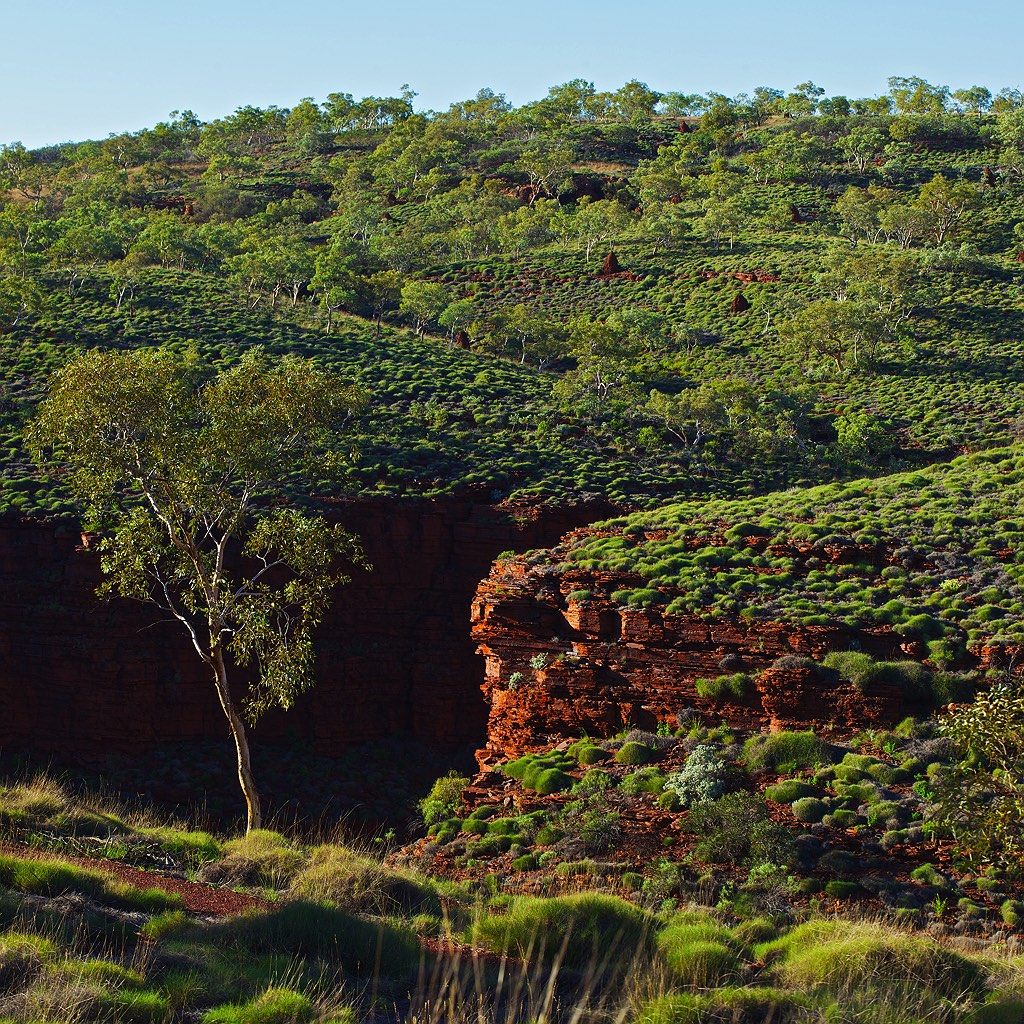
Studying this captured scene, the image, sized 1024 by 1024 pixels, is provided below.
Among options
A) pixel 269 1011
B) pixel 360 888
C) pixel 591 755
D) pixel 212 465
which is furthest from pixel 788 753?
pixel 269 1011

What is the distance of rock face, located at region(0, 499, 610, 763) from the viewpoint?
27.3 m

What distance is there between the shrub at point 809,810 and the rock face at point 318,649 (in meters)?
13.4

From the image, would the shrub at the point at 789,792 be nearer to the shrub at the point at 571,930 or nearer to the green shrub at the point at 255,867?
the shrub at the point at 571,930

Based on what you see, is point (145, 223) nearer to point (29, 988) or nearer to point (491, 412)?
point (491, 412)

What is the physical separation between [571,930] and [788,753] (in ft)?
30.0

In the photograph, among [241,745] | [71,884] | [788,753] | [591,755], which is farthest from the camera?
[591,755]

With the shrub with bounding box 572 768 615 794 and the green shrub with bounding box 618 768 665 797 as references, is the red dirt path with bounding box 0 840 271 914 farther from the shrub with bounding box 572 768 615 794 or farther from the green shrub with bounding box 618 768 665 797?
the green shrub with bounding box 618 768 665 797

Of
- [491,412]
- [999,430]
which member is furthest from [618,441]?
[999,430]

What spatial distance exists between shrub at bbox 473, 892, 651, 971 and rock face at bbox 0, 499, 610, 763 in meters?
17.0

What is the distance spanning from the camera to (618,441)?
3672 cm

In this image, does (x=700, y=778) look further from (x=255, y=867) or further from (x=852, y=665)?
(x=255, y=867)

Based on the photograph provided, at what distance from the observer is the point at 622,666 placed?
22125 millimetres

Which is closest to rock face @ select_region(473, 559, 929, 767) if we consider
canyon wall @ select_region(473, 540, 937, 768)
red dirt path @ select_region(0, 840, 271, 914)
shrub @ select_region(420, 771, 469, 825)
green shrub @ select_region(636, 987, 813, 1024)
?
canyon wall @ select_region(473, 540, 937, 768)

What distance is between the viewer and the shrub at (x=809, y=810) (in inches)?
662
